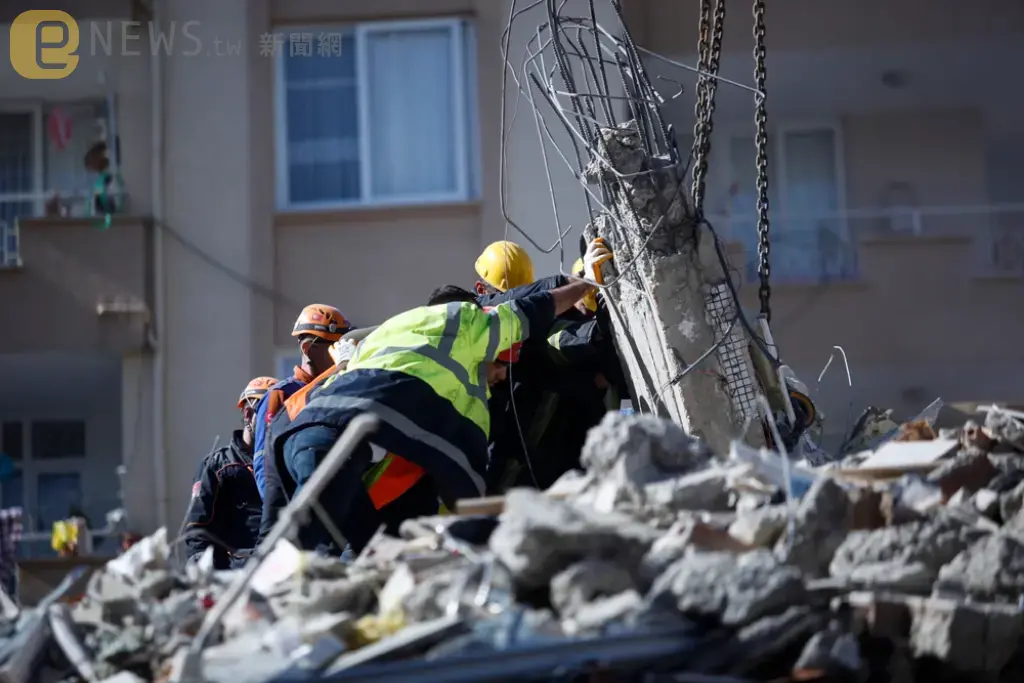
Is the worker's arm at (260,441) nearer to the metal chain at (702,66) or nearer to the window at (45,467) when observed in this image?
the metal chain at (702,66)

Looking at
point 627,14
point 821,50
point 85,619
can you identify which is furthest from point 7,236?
point 85,619

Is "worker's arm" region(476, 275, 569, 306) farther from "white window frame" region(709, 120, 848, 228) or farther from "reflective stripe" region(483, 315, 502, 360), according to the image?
"white window frame" region(709, 120, 848, 228)

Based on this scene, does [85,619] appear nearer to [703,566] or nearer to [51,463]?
[703,566]

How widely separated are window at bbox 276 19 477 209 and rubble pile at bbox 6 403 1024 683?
9.28 meters

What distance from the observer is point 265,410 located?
20.6 feet

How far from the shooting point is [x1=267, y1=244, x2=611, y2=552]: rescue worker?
5.52 meters

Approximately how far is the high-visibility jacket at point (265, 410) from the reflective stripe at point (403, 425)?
0.50m

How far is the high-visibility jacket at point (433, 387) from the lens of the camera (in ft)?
18.2

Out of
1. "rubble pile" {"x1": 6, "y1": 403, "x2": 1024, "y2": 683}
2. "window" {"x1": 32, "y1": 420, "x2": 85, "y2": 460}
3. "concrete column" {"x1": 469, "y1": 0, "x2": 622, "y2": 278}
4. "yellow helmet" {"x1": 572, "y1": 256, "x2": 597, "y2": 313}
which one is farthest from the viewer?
"window" {"x1": 32, "y1": 420, "x2": 85, "y2": 460}

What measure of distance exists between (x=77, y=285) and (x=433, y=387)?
8.22 meters

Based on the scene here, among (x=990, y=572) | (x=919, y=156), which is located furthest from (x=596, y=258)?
(x=919, y=156)

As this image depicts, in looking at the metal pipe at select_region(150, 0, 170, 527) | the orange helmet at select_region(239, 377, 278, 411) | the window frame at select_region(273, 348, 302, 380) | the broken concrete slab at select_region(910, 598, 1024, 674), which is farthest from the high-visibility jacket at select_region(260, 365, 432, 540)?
the metal pipe at select_region(150, 0, 170, 527)

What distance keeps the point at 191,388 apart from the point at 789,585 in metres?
9.98

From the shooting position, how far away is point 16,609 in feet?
13.3
